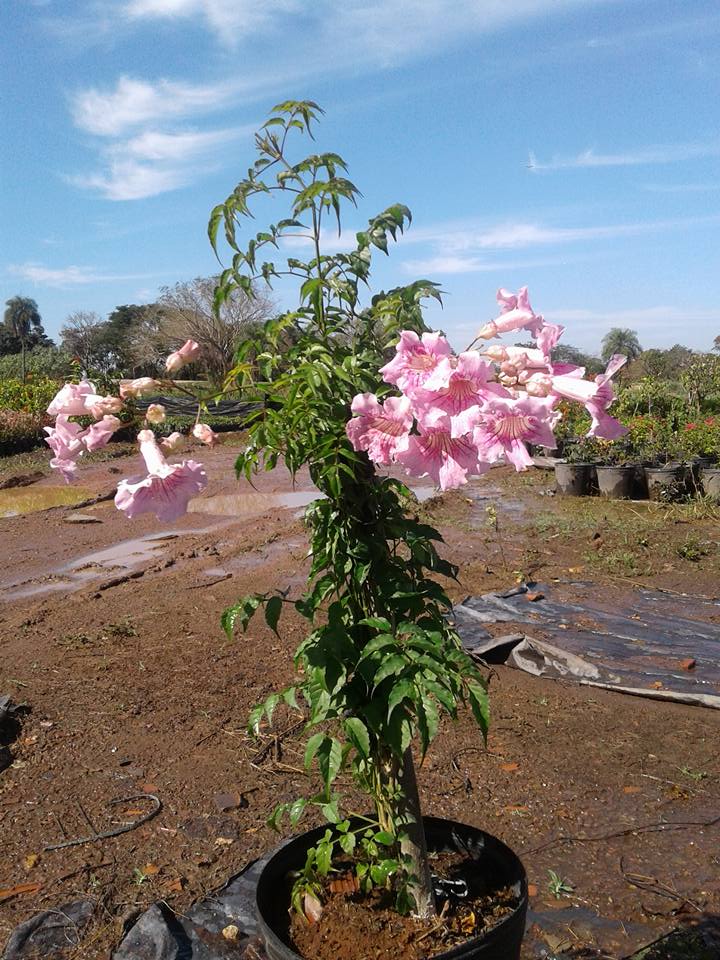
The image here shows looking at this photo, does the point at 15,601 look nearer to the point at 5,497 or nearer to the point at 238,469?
the point at 238,469

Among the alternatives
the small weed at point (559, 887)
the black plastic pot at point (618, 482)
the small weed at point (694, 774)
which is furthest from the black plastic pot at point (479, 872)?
the black plastic pot at point (618, 482)

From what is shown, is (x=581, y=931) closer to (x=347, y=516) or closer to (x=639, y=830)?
(x=639, y=830)

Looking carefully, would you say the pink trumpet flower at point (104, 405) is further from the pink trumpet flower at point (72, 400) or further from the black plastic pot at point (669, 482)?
the black plastic pot at point (669, 482)

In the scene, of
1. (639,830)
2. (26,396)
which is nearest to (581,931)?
(639,830)

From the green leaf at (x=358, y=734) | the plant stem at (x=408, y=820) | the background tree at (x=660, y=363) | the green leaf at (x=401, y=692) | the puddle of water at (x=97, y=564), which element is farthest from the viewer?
the background tree at (x=660, y=363)

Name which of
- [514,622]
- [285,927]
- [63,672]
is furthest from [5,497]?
[285,927]

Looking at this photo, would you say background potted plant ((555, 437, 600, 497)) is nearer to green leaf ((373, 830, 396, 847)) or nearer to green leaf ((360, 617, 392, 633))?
green leaf ((373, 830, 396, 847))

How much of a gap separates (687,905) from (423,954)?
4.05ft

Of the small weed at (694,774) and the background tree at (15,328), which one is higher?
the background tree at (15,328)

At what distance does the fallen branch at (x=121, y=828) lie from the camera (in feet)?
10.8

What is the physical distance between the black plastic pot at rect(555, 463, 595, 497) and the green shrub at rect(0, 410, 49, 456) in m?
13.2

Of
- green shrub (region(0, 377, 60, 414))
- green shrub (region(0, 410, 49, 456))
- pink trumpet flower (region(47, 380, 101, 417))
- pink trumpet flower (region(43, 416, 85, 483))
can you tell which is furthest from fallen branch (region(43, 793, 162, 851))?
green shrub (region(0, 377, 60, 414))

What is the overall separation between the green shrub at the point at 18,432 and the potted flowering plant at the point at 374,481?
1902 centimetres

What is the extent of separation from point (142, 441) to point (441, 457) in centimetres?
58
